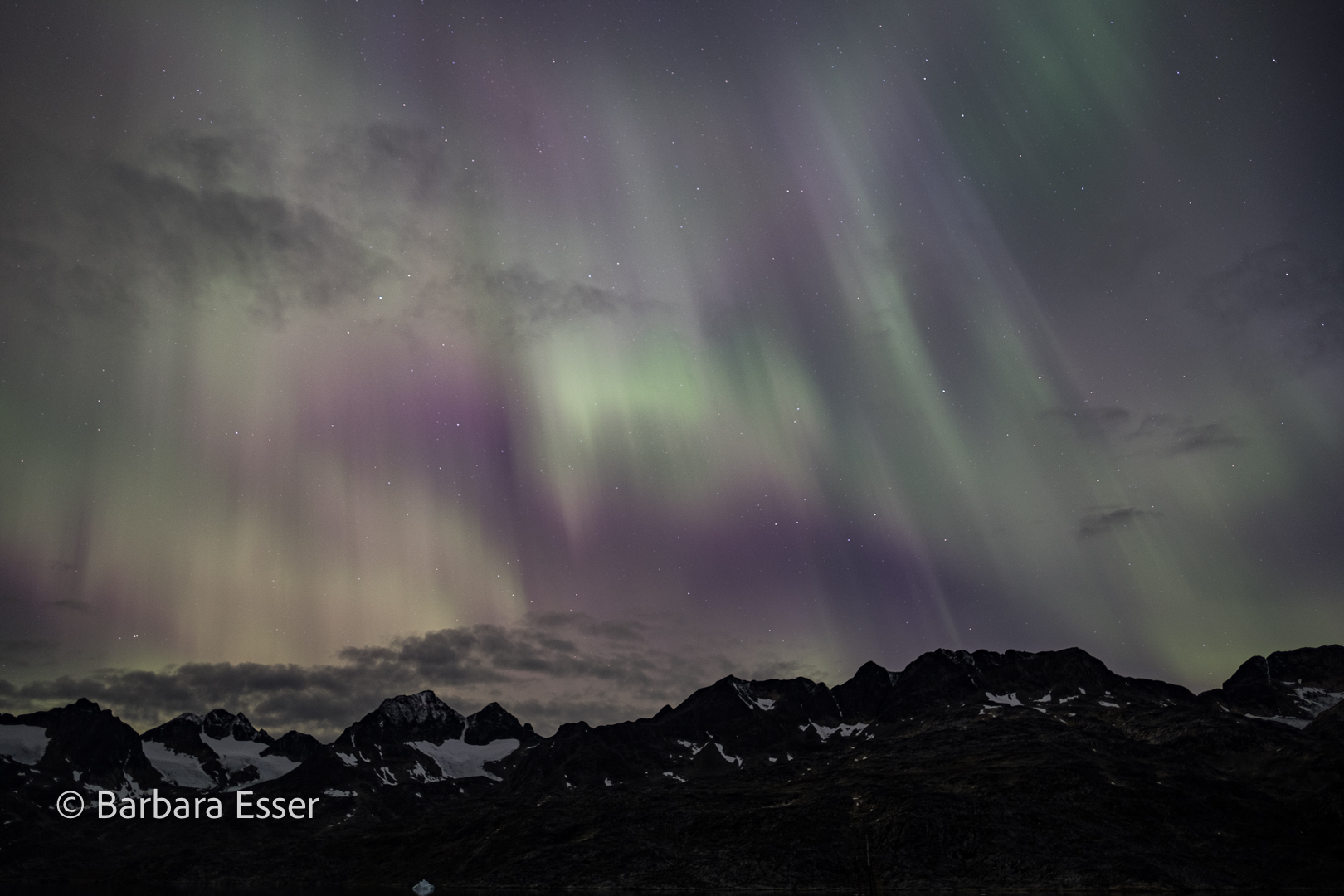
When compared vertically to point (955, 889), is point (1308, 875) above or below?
below

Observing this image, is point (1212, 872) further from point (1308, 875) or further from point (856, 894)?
point (856, 894)

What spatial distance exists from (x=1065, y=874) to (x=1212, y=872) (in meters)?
35.3

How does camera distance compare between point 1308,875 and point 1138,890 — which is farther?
point 1308,875

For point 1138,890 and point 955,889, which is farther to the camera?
point 955,889

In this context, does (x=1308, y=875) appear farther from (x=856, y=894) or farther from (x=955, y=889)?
(x=856, y=894)

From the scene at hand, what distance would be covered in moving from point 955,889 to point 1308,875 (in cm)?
8307

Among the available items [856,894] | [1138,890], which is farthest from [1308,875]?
[856,894]

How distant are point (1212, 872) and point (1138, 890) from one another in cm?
2793

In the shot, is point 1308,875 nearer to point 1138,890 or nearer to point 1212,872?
point 1212,872

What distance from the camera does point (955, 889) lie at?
195500mm

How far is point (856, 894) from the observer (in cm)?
19125

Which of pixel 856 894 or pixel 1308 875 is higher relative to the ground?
pixel 856 894

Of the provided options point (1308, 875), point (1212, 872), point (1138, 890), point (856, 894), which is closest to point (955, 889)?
point (856, 894)

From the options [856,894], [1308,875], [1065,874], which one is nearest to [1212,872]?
[1308,875]
